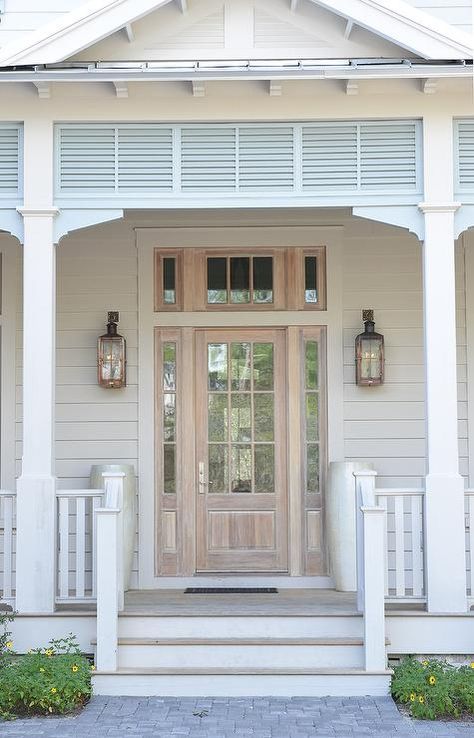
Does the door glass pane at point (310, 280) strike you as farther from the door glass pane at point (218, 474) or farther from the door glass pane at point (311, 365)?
the door glass pane at point (218, 474)

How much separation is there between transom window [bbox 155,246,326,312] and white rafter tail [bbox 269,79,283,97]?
5.51ft

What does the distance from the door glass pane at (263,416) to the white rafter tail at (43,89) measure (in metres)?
2.76

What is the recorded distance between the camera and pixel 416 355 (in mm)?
7461

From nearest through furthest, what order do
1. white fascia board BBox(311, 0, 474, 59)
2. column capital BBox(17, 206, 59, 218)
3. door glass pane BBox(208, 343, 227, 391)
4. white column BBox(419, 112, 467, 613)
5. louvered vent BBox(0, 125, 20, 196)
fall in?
1. white fascia board BBox(311, 0, 474, 59)
2. white column BBox(419, 112, 467, 613)
3. column capital BBox(17, 206, 59, 218)
4. louvered vent BBox(0, 125, 20, 196)
5. door glass pane BBox(208, 343, 227, 391)

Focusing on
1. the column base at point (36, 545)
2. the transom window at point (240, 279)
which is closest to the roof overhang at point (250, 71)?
the transom window at point (240, 279)

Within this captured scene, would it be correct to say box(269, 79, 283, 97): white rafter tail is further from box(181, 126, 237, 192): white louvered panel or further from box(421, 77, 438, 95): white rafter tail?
box(421, 77, 438, 95): white rafter tail

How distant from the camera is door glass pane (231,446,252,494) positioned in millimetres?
7461

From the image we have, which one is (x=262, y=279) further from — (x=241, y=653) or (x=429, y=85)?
(x=241, y=653)

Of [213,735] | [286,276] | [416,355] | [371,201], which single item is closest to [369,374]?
[416,355]

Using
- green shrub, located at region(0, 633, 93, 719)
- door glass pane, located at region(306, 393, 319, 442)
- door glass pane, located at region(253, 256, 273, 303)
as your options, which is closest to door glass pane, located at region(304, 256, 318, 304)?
door glass pane, located at region(253, 256, 273, 303)

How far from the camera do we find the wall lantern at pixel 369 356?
7.32 m

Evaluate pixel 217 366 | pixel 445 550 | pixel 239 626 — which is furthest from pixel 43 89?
pixel 445 550

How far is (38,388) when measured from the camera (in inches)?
235

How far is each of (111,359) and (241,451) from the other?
1223 millimetres
